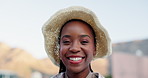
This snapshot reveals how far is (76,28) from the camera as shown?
1907mm

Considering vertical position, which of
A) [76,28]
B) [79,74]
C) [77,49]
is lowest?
[79,74]

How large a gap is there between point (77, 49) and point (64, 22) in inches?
11.3

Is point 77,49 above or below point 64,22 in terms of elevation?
below

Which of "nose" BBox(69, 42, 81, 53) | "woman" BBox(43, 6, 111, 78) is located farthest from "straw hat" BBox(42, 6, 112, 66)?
"nose" BBox(69, 42, 81, 53)

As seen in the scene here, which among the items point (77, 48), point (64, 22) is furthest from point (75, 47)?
point (64, 22)

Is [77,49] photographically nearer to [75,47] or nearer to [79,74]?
[75,47]

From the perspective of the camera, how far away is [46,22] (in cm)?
214

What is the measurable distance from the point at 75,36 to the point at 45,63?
131 feet

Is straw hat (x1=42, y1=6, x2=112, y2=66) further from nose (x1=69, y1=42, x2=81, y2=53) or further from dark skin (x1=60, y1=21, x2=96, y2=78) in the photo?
nose (x1=69, y1=42, x2=81, y2=53)

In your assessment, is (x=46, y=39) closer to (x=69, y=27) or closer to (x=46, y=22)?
(x=46, y=22)

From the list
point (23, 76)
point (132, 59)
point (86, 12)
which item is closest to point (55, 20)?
point (86, 12)

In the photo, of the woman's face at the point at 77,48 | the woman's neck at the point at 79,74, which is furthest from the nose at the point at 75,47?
the woman's neck at the point at 79,74

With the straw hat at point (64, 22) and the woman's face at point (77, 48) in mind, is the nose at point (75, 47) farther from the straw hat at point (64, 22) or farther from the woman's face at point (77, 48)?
the straw hat at point (64, 22)

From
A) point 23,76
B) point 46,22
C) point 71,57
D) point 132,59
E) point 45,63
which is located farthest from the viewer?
point 45,63
